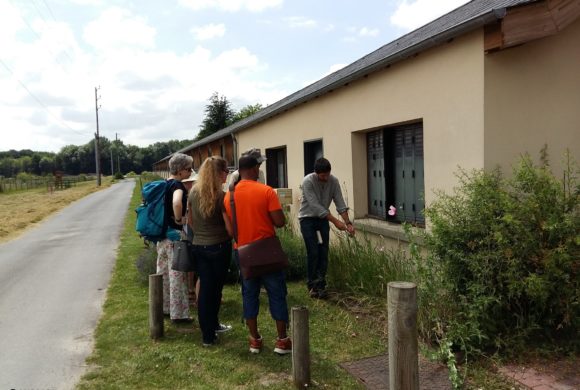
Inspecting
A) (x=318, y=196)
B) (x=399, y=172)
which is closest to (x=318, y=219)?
(x=318, y=196)

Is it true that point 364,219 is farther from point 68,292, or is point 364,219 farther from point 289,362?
point 68,292

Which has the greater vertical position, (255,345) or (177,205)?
(177,205)

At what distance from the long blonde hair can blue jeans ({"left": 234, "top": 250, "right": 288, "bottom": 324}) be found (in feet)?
1.84

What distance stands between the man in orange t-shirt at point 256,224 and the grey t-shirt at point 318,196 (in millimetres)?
1587

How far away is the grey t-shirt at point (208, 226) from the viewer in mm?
4418

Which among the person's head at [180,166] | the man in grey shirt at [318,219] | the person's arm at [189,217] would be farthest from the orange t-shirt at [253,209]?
the man in grey shirt at [318,219]

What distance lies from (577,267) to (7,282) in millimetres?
7958

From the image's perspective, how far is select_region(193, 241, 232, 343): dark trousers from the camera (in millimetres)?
4438

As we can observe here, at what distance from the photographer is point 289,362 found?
4.09 meters

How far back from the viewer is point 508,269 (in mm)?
3762

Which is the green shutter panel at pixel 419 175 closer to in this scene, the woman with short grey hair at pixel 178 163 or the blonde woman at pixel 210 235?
the blonde woman at pixel 210 235

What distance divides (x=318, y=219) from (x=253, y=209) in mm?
1855

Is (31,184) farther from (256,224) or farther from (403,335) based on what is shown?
(403,335)

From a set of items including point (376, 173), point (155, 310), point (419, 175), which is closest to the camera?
point (155, 310)
